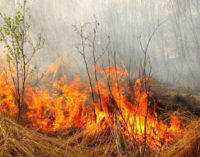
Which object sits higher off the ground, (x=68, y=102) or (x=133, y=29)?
(x=133, y=29)

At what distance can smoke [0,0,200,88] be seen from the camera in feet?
22.6

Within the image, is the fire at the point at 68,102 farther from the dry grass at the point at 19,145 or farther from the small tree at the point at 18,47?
the dry grass at the point at 19,145

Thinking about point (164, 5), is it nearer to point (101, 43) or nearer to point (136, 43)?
point (136, 43)

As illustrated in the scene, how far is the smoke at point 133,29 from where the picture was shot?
6879mm

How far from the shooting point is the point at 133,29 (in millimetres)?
7766

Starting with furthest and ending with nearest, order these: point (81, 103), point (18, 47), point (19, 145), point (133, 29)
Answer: point (133, 29), point (81, 103), point (18, 47), point (19, 145)

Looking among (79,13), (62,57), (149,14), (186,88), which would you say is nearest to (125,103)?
(186,88)

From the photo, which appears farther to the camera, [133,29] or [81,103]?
[133,29]

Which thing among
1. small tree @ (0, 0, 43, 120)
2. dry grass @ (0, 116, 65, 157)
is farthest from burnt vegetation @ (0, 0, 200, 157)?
dry grass @ (0, 116, 65, 157)

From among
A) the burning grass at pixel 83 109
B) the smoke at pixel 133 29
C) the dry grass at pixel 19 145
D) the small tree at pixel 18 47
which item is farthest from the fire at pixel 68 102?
the dry grass at pixel 19 145

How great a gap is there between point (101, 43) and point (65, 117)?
168 inches

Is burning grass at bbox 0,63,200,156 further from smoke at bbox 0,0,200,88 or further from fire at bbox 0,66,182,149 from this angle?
smoke at bbox 0,0,200,88

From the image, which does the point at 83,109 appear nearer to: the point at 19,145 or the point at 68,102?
the point at 68,102

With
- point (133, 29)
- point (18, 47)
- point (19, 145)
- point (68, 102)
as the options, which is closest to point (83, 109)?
point (68, 102)
